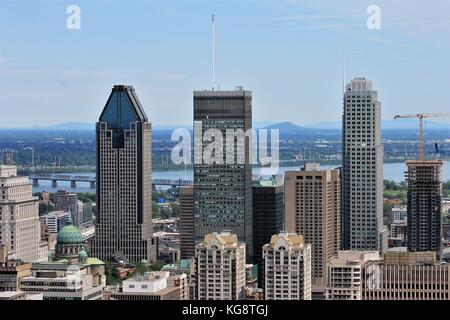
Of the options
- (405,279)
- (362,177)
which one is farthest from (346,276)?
(362,177)

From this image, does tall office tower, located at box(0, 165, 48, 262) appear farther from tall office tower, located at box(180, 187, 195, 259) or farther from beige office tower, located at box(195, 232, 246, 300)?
beige office tower, located at box(195, 232, 246, 300)

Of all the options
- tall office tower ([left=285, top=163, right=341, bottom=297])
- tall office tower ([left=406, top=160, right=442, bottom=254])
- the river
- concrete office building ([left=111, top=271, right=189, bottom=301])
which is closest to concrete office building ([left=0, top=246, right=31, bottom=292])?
concrete office building ([left=111, top=271, right=189, bottom=301])

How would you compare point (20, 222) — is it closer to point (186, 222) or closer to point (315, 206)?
point (186, 222)
